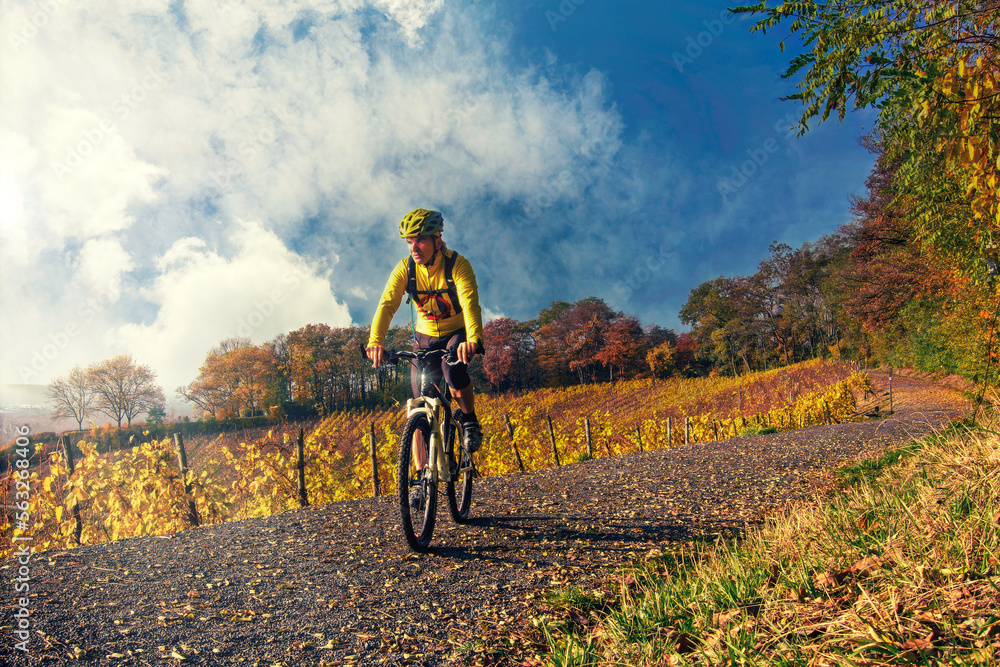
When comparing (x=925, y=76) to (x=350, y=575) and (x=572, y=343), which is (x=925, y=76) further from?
(x=572, y=343)

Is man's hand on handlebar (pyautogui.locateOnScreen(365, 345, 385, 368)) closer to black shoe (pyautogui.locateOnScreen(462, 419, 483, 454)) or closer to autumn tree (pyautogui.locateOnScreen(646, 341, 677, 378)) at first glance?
black shoe (pyautogui.locateOnScreen(462, 419, 483, 454))

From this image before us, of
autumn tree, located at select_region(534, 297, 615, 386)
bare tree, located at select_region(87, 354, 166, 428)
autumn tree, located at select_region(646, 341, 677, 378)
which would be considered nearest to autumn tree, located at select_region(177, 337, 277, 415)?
bare tree, located at select_region(87, 354, 166, 428)

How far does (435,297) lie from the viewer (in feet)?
12.3

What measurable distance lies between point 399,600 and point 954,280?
2271cm

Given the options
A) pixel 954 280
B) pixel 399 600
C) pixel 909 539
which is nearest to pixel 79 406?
pixel 399 600

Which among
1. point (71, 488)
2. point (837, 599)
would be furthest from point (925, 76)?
point (71, 488)

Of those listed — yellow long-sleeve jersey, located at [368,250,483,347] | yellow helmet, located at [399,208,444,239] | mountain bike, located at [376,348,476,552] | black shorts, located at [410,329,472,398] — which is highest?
yellow helmet, located at [399,208,444,239]

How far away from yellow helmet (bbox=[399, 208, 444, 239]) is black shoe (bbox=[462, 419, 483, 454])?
1.64 m

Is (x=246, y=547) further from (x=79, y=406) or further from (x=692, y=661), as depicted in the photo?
(x=79, y=406)

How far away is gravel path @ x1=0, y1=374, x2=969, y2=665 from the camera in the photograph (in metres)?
2.16

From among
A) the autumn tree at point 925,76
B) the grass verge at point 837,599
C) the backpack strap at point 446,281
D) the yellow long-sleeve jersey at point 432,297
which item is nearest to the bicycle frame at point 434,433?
the yellow long-sleeve jersey at point 432,297

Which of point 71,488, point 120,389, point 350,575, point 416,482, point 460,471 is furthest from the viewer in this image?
point 120,389

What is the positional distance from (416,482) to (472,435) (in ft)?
1.93

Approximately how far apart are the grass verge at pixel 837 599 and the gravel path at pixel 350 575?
61 cm
